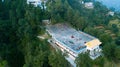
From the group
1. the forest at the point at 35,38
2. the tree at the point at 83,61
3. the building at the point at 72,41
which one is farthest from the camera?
the building at the point at 72,41

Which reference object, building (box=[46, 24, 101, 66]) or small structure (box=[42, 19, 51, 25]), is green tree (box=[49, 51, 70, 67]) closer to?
building (box=[46, 24, 101, 66])

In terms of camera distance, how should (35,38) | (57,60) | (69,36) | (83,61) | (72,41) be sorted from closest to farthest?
(83,61)
(57,60)
(72,41)
(35,38)
(69,36)

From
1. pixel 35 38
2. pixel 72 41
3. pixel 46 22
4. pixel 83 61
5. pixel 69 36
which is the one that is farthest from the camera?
pixel 46 22

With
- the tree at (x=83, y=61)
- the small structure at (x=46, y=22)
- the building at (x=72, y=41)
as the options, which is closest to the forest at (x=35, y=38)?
the tree at (x=83, y=61)

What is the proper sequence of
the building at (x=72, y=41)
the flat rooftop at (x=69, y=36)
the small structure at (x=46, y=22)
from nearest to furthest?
the building at (x=72, y=41) → the flat rooftop at (x=69, y=36) → the small structure at (x=46, y=22)

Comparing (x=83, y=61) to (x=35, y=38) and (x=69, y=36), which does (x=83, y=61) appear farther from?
(x=35, y=38)

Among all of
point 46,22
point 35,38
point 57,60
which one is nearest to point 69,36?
point 35,38

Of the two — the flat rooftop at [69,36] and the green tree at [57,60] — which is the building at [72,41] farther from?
the green tree at [57,60]
